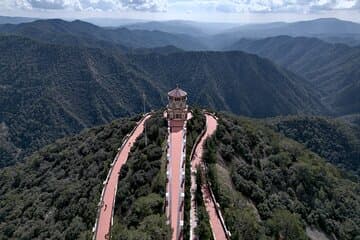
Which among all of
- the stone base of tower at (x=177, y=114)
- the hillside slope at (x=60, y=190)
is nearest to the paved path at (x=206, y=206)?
the stone base of tower at (x=177, y=114)

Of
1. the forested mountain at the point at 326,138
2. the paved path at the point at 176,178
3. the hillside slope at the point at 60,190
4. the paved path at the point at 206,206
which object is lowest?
the forested mountain at the point at 326,138

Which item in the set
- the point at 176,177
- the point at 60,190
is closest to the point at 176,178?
the point at 176,177

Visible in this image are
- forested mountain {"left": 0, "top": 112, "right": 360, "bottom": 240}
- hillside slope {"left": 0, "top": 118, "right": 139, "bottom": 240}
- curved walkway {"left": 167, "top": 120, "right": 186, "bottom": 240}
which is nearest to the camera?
curved walkway {"left": 167, "top": 120, "right": 186, "bottom": 240}

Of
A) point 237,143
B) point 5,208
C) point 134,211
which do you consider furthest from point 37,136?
point 134,211

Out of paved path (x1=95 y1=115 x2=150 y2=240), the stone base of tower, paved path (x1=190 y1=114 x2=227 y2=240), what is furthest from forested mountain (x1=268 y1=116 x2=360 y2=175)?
paved path (x1=190 y1=114 x2=227 y2=240)

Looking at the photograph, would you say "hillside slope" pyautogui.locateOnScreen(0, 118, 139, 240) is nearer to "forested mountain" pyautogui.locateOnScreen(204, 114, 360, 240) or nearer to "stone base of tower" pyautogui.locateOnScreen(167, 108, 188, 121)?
"stone base of tower" pyautogui.locateOnScreen(167, 108, 188, 121)

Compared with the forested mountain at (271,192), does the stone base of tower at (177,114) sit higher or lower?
higher

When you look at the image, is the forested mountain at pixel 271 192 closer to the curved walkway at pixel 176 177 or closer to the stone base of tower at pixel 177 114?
the curved walkway at pixel 176 177
